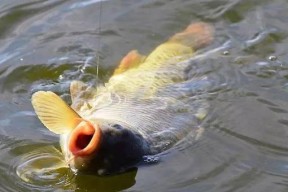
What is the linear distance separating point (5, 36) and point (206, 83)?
5.34 ft

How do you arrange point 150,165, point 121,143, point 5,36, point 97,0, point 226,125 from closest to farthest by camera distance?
point 121,143, point 150,165, point 226,125, point 5,36, point 97,0

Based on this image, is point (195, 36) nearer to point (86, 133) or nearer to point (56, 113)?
point (56, 113)

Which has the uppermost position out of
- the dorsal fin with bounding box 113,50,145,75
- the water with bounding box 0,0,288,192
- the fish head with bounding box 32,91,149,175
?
the fish head with bounding box 32,91,149,175

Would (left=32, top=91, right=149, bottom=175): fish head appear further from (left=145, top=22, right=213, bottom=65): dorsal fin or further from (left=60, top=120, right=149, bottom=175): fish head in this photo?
(left=145, top=22, right=213, bottom=65): dorsal fin

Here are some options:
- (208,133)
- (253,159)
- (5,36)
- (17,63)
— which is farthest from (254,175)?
(5,36)

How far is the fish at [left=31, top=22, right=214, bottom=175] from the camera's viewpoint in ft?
12.5

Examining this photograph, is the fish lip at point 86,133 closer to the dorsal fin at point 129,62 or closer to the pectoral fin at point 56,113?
the pectoral fin at point 56,113

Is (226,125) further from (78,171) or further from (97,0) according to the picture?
(97,0)

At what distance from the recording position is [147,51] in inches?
224

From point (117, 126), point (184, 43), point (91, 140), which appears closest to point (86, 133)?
point (91, 140)

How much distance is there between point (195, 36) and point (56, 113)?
1964 millimetres

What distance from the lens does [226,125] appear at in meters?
4.77

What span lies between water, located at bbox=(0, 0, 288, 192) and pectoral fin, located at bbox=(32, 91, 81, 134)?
1.05ft

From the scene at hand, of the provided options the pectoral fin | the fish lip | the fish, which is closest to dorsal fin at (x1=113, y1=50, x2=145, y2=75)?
the fish
